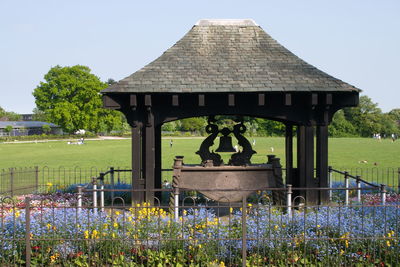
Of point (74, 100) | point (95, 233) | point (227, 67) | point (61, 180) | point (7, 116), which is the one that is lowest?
point (61, 180)

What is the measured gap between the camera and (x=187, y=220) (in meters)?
8.38

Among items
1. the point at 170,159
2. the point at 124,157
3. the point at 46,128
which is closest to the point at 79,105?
the point at 46,128

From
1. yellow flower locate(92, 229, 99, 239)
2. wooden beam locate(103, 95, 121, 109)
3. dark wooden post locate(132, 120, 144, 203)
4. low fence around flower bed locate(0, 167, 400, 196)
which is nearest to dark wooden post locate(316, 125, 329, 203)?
low fence around flower bed locate(0, 167, 400, 196)

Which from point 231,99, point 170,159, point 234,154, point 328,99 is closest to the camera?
point 231,99

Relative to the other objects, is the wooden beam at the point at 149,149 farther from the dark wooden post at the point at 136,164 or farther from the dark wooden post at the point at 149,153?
the dark wooden post at the point at 136,164

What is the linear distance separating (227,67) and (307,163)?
317 cm

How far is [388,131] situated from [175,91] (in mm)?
96947

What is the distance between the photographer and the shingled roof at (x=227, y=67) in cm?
1025

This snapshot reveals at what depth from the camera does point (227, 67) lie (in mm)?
10977

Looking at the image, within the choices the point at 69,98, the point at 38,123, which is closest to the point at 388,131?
the point at 69,98

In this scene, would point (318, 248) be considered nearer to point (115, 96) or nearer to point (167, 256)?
point (167, 256)

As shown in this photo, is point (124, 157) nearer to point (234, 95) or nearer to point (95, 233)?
point (234, 95)

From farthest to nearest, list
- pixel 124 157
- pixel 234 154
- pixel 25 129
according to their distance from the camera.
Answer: pixel 25 129, pixel 124 157, pixel 234 154

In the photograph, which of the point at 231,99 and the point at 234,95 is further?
the point at 234,95
